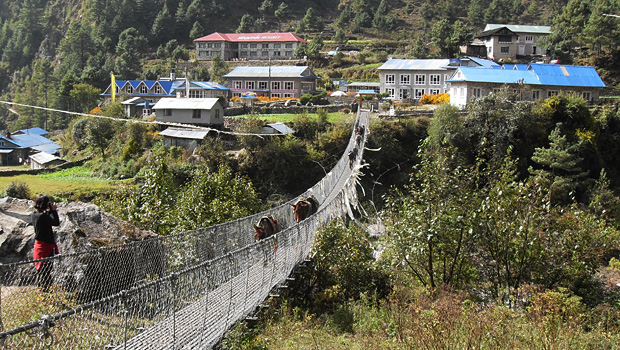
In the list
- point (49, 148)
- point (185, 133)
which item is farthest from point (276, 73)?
point (49, 148)

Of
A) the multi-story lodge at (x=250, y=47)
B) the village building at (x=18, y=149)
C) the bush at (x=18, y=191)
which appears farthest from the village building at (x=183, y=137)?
the multi-story lodge at (x=250, y=47)

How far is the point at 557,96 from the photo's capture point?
27234 mm

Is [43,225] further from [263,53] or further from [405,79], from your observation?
[263,53]

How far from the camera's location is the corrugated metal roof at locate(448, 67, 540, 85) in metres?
29.3

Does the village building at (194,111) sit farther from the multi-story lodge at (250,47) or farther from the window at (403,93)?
the multi-story lodge at (250,47)

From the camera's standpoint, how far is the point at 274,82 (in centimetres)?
4025

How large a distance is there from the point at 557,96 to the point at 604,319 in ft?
68.3

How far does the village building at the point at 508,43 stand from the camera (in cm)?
4406

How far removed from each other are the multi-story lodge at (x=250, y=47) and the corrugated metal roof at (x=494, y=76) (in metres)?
24.4

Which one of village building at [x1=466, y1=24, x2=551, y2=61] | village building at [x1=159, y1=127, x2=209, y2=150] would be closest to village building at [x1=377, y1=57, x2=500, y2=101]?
village building at [x1=466, y1=24, x2=551, y2=61]

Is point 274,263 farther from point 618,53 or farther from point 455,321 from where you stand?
point 618,53

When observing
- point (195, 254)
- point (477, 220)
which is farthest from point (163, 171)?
point (477, 220)

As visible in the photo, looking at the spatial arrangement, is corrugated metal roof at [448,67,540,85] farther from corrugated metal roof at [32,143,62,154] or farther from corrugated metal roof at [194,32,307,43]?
corrugated metal roof at [194,32,307,43]

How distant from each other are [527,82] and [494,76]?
1.59 metres
